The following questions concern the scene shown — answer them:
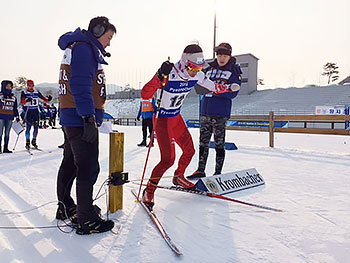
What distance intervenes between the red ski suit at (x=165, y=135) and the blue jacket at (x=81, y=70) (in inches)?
28.6

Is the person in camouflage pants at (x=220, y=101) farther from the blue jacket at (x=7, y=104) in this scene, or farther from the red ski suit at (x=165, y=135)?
the blue jacket at (x=7, y=104)

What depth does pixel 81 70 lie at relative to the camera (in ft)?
6.48

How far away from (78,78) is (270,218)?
2.23 metres

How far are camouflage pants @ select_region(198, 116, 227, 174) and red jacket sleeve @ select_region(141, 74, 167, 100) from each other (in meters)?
1.59

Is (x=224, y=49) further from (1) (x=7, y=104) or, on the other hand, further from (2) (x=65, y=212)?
(1) (x=7, y=104)

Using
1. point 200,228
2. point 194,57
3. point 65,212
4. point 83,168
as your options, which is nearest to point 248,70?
point 194,57

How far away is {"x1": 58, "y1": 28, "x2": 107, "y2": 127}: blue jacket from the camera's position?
6.46 feet

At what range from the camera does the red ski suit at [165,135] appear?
2.81m

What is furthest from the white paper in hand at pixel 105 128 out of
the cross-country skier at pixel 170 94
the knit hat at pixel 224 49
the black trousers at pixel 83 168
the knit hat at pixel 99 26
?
the knit hat at pixel 224 49

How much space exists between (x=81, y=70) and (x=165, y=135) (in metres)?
1.29

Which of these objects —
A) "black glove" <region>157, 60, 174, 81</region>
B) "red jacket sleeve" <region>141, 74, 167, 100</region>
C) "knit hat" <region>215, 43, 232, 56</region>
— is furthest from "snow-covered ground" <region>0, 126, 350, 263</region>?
"knit hat" <region>215, 43, 232, 56</region>

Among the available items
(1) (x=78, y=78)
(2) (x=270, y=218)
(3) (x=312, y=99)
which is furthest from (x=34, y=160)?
(3) (x=312, y=99)

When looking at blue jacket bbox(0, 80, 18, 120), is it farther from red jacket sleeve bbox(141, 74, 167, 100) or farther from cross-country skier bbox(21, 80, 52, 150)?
red jacket sleeve bbox(141, 74, 167, 100)

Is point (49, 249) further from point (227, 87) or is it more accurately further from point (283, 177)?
point (283, 177)
